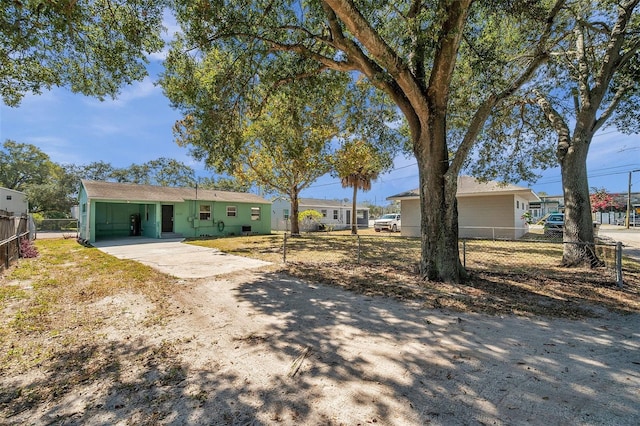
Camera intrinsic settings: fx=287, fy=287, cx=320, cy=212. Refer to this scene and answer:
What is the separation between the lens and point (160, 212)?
16984 mm

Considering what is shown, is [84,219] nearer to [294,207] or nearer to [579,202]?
[294,207]

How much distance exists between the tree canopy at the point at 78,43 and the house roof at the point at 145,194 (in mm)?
8807

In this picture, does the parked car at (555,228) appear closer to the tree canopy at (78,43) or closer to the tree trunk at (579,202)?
the tree trunk at (579,202)

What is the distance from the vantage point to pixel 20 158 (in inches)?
1246

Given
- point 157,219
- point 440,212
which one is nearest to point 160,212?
point 157,219

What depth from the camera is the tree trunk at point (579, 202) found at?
24.6 ft

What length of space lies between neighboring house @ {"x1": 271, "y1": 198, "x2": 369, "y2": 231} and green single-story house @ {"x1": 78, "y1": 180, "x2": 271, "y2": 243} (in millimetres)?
8312

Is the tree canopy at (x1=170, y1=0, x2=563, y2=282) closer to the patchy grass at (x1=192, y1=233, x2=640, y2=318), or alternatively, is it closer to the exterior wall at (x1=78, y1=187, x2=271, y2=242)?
the patchy grass at (x1=192, y1=233, x2=640, y2=318)

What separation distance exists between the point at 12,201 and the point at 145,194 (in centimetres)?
818

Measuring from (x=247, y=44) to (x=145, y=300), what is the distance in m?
6.18

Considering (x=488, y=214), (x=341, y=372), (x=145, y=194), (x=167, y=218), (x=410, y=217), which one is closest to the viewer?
(x=341, y=372)

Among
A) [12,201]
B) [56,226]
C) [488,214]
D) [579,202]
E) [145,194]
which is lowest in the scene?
[56,226]

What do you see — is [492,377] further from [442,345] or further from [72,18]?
[72,18]

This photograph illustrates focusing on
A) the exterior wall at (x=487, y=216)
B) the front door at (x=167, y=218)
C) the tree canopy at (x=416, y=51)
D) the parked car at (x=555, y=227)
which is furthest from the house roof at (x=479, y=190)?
the front door at (x=167, y=218)
